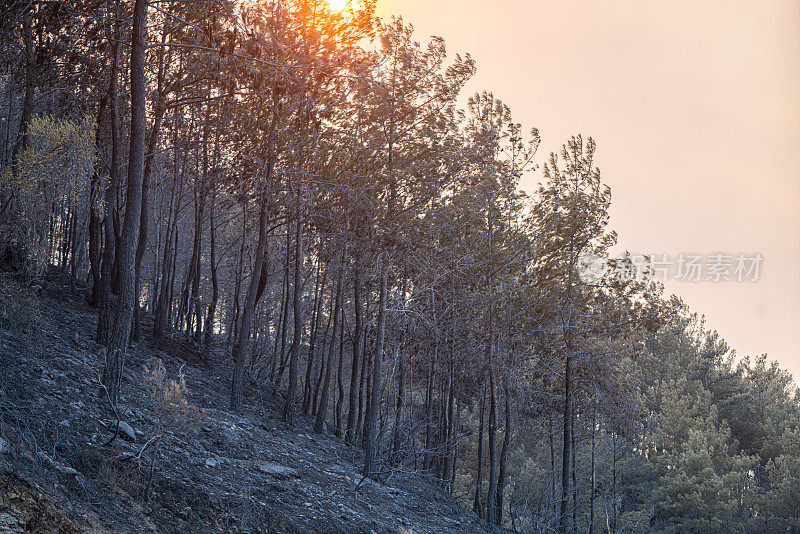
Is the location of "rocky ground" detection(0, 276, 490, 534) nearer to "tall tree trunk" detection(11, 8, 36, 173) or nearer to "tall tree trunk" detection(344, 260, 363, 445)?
"tall tree trunk" detection(11, 8, 36, 173)

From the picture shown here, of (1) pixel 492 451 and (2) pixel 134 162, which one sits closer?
(2) pixel 134 162

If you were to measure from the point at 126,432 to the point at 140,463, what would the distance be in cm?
108

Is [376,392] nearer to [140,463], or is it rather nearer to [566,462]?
[566,462]

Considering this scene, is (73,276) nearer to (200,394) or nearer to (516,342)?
(200,394)

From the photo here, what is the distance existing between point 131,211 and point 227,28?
345cm

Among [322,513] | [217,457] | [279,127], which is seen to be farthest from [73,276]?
[322,513]

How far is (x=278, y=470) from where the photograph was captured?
A: 1214 cm

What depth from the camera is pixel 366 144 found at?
18297 mm

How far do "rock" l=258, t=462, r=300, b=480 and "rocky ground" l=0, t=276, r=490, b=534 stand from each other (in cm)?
4

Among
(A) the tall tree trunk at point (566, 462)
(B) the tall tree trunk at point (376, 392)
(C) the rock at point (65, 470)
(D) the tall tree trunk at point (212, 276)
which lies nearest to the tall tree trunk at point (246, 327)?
(B) the tall tree trunk at point (376, 392)

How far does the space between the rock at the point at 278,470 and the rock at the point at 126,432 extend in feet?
10.1

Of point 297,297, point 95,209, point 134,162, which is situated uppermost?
point 95,209

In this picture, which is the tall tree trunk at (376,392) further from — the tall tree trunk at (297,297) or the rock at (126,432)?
the rock at (126,432)

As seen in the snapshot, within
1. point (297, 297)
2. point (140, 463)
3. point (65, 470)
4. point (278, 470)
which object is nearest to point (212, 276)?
point (297, 297)
